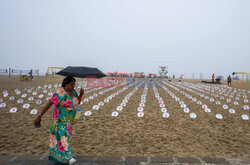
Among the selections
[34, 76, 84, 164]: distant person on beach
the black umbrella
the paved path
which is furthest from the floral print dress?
the black umbrella

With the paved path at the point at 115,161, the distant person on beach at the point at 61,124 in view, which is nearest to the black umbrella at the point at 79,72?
the distant person on beach at the point at 61,124

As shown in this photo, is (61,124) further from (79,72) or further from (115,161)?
(115,161)

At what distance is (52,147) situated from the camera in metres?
2.99

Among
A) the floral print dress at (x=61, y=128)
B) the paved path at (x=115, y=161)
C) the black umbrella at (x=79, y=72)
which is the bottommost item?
the paved path at (x=115, y=161)

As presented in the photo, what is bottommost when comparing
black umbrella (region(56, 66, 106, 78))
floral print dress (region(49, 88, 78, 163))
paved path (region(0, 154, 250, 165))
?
paved path (region(0, 154, 250, 165))

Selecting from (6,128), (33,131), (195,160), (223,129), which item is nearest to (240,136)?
(223,129)

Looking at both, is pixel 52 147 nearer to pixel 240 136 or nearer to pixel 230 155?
pixel 230 155

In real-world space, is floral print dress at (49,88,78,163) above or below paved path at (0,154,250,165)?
above

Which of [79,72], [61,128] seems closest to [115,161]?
[61,128]

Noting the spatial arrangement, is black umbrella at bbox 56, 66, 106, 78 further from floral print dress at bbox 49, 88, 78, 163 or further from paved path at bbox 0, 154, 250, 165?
paved path at bbox 0, 154, 250, 165

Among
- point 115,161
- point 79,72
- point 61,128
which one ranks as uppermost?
point 79,72

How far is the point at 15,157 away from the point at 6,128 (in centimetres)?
269

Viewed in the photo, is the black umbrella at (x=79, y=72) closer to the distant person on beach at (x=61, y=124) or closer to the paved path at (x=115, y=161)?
the distant person on beach at (x=61, y=124)

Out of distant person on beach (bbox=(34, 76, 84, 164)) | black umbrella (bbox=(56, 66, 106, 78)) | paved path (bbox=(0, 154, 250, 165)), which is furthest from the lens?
black umbrella (bbox=(56, 66, 106, 78))
